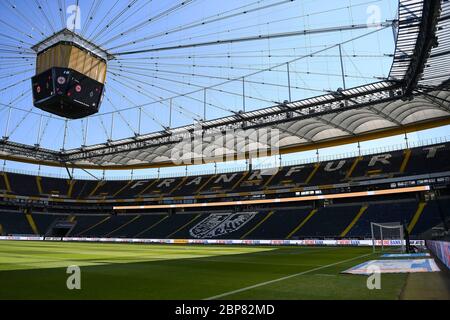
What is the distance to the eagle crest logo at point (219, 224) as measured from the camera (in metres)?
51.3

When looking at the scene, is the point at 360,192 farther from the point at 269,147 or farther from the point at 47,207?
the point at 47,207

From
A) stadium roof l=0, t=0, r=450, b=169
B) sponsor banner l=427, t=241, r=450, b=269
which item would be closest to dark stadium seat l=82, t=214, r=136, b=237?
stadium roof l=0, t=0, r=450, b=169

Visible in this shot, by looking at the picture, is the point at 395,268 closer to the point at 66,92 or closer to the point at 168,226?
the point at 66,92

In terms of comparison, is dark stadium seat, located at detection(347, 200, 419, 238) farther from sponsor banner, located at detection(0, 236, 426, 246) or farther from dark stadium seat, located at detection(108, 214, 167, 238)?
dark stadium seat, located at detection(108, 214, 167, 238)

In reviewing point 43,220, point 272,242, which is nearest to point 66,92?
point 272,242

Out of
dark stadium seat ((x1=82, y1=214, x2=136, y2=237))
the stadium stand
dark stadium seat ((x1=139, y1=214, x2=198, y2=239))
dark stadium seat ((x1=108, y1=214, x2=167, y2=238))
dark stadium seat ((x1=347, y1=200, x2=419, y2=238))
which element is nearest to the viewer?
dark stadium seat ((x1=347, y1=200, x2=419, y2=238))

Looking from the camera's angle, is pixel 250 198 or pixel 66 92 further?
pixel 250 198

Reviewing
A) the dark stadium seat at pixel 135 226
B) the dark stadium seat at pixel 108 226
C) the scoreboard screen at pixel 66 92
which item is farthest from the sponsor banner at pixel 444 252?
the dark stadium seat at pixel 108 226

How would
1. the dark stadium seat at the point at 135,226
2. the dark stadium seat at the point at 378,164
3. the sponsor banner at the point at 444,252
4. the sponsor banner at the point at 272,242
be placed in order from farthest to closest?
the dark stadium seat at the point at 135,226 → the dark stadium seat at the point at 378,164 → the sponsor banner at the point at 272,242 → the sponsor banner at the point at 444,252

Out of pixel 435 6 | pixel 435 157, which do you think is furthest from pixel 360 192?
pixel 435 6

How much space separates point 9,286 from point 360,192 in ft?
159

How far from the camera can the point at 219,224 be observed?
2160 inches

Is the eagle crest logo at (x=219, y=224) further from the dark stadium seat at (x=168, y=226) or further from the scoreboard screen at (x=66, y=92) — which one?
the scoreboard screen at (x=66, y=92)

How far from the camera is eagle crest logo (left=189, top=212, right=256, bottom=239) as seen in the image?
168ft
